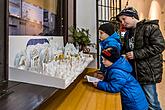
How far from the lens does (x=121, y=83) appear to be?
2076 mm

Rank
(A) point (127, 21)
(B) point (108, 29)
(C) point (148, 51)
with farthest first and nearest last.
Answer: (B) point (108, 29)
(A) point (127, 21)
(C) point (148, 51)

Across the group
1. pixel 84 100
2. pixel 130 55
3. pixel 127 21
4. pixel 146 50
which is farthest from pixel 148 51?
pixel 84 100

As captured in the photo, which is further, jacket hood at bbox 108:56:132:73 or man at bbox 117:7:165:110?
man at bbox 117:7:165:110

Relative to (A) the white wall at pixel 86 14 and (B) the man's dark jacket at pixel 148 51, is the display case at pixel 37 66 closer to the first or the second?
(B) the man's dark jacket at pixel 148 51

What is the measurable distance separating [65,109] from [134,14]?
1.64 metres

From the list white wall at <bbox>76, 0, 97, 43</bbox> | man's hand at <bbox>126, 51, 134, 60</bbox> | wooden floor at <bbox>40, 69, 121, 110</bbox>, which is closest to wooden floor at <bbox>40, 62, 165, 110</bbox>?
wooden floor at <bbox>40, 69, 121, 110</bbox>

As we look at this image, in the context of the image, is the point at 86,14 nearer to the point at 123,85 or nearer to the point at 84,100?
the point at 123,85

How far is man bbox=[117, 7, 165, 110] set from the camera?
107 inches

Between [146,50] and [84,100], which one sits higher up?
[146,50]

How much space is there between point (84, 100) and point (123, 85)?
0.46m

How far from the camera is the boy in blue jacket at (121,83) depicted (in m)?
2.08

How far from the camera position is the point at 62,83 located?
1.54 m

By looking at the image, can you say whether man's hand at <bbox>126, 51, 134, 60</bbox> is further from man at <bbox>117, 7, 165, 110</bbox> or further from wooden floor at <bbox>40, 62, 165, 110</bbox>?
wooden floor at <bbox>40, 62, 165, 110</bbox>

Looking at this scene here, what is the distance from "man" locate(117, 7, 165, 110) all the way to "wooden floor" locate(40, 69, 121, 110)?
85cm
